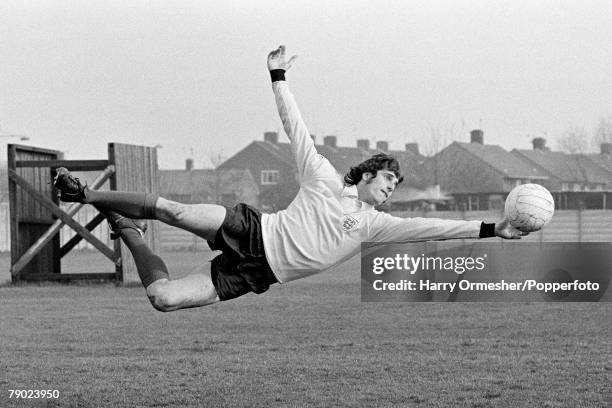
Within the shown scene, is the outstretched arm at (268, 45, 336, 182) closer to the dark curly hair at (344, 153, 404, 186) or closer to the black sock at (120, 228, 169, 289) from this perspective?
the dark curly hair at (344, 153, 404, 186)

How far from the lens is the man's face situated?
27.0 feet

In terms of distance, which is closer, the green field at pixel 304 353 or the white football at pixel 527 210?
the white football at pixel 527 210

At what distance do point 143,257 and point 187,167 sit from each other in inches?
2867

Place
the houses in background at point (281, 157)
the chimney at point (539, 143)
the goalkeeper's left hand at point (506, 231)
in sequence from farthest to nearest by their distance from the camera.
A: the chimney at point (539, 143)
the houses in background at point (281, 157)
the goalkeeper's left hand at point (506, 231)

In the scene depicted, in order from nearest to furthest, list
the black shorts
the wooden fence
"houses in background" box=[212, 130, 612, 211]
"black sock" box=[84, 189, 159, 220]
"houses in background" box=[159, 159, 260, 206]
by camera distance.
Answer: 1. "black sock" box=[84, 189, 159, 220]
2. the black shorts
3. the wooden fence
4. "houses in background" box=[212, 130, 612, 211]
5. "houses in background" box=[159, 159, 260, 206]

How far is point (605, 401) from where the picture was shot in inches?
394

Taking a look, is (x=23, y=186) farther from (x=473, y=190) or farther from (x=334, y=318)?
(x=473, y=190)

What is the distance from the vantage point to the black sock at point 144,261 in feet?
27.6

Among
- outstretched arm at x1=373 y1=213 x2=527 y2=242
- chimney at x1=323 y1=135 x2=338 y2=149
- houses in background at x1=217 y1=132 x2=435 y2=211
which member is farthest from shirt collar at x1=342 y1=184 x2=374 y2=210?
chimney at x1=323 y1=135 x2=338 y2=149

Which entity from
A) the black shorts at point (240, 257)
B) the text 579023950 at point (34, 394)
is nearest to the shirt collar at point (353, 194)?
the black shorts at point (240, 257)

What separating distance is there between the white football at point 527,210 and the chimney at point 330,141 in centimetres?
7254

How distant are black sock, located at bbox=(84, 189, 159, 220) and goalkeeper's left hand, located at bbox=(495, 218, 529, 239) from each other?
101 inches

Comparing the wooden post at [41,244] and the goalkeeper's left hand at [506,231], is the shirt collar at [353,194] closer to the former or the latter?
the goalkeeper's left hand at [506,231]

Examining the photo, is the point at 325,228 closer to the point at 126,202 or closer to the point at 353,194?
the point at 353,194
